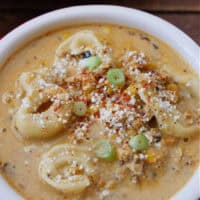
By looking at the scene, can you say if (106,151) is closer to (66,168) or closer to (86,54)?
(66,168)

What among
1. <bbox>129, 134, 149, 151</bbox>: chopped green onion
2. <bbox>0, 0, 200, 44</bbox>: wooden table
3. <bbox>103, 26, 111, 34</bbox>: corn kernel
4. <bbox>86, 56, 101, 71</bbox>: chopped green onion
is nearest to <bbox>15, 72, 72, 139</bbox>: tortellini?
<bbox>86, 56, 101, 71</bbox>: chopped green onion

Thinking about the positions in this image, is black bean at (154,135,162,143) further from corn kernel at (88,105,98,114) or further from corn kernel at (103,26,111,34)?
corn kernel at (103,26,111,34)

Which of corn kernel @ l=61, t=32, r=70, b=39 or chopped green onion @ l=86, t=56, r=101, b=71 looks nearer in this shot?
chopped green onion @ l=86, t=56, r=101, b=71

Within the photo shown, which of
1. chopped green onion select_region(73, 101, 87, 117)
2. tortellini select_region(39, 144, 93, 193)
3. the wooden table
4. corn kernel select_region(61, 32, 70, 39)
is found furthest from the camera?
the wooden table

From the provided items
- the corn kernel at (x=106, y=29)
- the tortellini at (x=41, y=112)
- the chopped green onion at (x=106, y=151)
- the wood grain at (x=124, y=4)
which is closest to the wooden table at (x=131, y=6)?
the wood grain at (x=124, y=4)

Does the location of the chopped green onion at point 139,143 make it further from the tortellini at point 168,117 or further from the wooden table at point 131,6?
the wooden table at point 131,6

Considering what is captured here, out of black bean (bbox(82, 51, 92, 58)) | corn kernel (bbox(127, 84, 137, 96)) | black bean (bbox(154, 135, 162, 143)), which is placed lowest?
black bean (bbox(154, 135, 162, 143))

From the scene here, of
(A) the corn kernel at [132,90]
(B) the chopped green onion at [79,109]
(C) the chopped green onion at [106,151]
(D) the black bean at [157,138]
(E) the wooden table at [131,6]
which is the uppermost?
(E) the wooden table at [131,6]

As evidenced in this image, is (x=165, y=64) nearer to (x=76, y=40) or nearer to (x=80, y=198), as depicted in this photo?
(x=76, y=40)
